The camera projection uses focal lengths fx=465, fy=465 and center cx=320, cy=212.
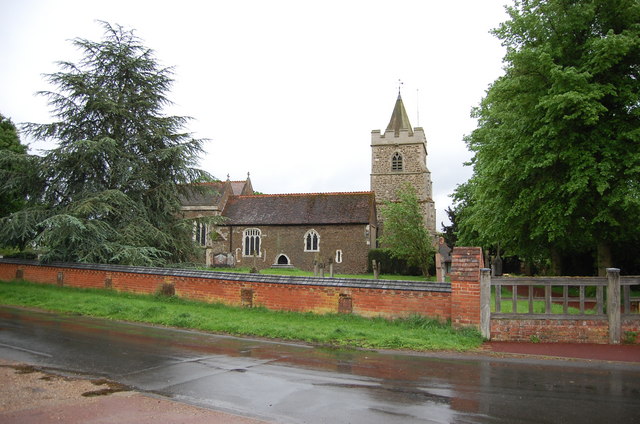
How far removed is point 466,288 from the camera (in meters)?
11.0

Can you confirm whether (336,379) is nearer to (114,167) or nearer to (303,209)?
(114,167)

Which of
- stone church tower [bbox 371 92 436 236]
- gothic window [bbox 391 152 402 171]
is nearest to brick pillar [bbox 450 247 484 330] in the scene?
stone church tower [bbox 371 92 436 236]

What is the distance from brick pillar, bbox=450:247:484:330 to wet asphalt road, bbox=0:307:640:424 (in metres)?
1.84

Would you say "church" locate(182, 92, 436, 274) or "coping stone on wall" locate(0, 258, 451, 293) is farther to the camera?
"church" locate(182, 92, 436, 274)

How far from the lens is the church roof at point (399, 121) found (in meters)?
46.4

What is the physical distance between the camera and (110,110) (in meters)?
21.4

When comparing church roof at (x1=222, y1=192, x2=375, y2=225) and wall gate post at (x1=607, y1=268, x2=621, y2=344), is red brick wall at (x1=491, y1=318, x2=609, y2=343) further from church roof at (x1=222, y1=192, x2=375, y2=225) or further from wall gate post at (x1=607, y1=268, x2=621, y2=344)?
church roof at (x1=222, y1=192, x2=375, y2=225)

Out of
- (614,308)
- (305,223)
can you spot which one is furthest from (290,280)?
(305,223)

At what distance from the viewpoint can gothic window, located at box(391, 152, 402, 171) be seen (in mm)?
46031

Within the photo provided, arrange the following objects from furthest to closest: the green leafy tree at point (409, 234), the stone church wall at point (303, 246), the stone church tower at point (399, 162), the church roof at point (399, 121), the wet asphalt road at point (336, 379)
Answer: the church roof at point (399, 121)
the stone church tower at point (399, 162)
the stone church wall at point (303, 246)
the green leafy tree at point (409, 234)
the wet asphalt road at point (336, 379)

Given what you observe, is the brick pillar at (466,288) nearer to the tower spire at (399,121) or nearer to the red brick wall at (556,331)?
the red brick wall at (556,331)

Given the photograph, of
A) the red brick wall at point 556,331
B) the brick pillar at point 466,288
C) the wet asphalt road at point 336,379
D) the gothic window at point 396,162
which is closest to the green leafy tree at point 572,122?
the red brick wall at point 556,331

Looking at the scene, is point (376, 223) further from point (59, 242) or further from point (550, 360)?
point (550, 360)

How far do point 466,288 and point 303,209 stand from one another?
30.3m
